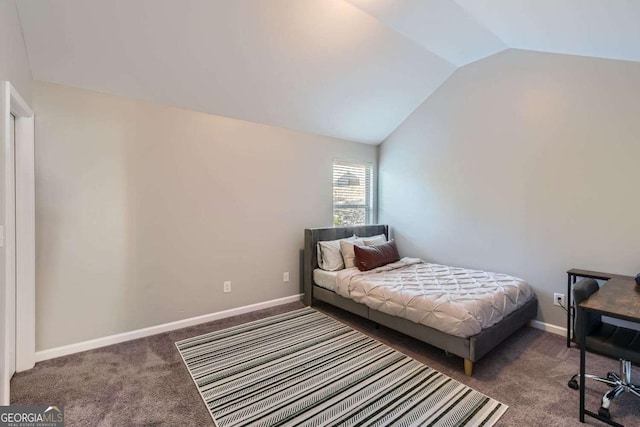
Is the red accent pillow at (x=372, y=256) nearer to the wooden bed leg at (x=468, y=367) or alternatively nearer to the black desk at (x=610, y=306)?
the wooden bed leg at (x=468, y=367)

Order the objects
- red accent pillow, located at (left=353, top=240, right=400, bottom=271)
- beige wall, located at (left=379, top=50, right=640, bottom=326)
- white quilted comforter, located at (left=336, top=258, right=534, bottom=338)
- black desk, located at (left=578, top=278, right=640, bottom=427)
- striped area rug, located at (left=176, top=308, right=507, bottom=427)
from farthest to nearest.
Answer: red accent pillow, located at (left=353, top=240, right=400, bottom=271), beige wall, located at (left=379, top=50, right=640, bottom=326), white quilted comforter, located at (left=336, top=258, right=534, bottom=338), striped area rug, located at (left=176, top=308, right=507, bottom=427), black desk, located at (left=578, top=278, right=640, bottom=427)

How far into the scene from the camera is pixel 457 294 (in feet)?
8.66

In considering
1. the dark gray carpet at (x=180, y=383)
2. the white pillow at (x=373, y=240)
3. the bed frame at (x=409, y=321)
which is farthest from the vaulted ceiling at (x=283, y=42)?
the dark gray carpet at (x=180, y=383)

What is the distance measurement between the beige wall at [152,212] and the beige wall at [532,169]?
1.83 meters

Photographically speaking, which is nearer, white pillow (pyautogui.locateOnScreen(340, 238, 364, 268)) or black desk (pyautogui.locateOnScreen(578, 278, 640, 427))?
black desk (pyautogui.locateOnScreen(578, 278, 640, 427))

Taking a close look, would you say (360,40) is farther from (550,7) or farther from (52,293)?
(52,293)

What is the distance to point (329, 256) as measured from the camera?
12.3 feet

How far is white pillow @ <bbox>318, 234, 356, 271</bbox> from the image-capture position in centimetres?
372

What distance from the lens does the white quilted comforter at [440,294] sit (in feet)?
7.68

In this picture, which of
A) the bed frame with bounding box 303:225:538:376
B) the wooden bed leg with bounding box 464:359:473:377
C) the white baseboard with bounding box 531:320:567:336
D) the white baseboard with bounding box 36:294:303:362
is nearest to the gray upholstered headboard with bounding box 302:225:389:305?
the bed frame with bounding box 303:225:538:376

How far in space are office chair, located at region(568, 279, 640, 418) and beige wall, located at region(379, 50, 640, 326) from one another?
111 centimetres

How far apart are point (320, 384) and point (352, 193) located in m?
2.97

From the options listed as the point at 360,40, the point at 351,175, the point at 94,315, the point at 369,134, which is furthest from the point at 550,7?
the point at 94,315

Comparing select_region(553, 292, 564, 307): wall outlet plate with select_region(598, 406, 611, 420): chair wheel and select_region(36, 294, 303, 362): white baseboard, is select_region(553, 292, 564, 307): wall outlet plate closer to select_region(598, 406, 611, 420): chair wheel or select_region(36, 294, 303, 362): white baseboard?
select_region(598, 406, 611, 420): chair wheel
